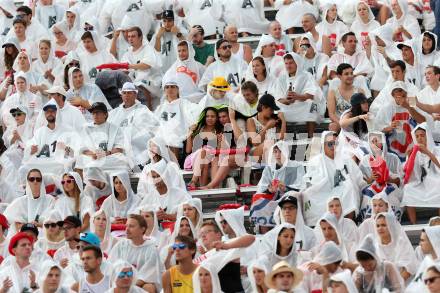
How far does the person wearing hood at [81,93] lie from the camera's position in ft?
81.5

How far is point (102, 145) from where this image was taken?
77.3ft

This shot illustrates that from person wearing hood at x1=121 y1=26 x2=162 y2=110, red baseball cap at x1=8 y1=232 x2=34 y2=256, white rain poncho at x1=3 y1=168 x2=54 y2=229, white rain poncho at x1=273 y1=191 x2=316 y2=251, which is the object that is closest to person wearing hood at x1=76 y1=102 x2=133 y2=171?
white rain poncho at x1=3 y1=168 x2=54 y2=229

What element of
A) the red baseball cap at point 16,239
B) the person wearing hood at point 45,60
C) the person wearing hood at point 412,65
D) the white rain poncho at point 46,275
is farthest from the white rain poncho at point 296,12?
the white rain poncho at point 46,275

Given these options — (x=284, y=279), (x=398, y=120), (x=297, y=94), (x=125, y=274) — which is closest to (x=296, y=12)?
(x=297, y=94)

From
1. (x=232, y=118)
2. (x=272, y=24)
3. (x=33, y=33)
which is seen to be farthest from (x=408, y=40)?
(x=33, y=33)

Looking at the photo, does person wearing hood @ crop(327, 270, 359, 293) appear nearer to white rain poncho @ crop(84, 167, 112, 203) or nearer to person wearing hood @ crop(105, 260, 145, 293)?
person wearing hood @ crop(105, 260, 145, 293)

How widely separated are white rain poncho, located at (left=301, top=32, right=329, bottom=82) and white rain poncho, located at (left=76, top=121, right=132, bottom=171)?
2827 millimetres

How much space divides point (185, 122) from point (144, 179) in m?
1.55

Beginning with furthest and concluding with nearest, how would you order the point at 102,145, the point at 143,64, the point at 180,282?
the point at 143,64, the point at 102,145, the point at 180,282

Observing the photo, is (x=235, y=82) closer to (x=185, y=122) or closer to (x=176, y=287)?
(x=185, y=122)

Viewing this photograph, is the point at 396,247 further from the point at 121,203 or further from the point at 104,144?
the point at 104,144

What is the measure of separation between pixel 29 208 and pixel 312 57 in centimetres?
468

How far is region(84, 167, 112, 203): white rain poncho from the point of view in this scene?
74.8ft

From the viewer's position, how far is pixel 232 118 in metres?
23.3
